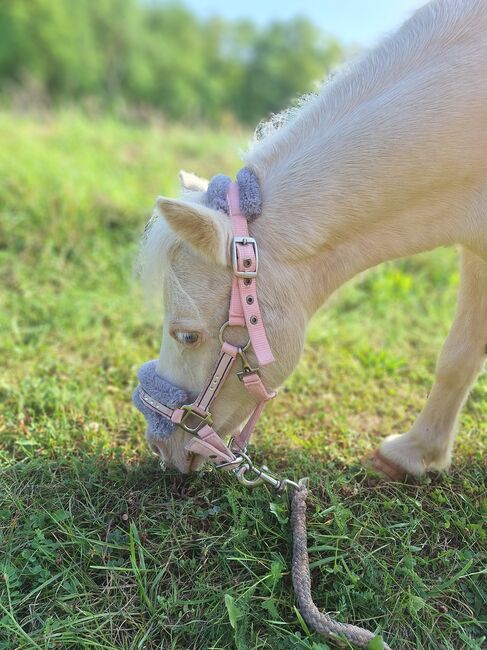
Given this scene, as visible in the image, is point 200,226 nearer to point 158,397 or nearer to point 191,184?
point 191,184

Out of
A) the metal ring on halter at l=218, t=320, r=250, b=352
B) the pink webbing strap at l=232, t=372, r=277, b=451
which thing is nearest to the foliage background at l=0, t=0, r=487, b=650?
the pink webbing strap at l=232, t=372, r=277, b=451

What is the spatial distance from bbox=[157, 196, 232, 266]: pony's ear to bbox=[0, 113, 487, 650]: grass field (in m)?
0.93

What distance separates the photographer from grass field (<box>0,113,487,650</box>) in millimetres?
1998

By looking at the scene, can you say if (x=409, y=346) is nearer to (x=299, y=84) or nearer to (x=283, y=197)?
(x=283, y=197)

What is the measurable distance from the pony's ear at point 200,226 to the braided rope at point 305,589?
1.13m

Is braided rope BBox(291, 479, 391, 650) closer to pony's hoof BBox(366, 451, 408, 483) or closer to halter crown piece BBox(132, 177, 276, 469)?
halter crown piece BBox(132, 177, 276, 469)

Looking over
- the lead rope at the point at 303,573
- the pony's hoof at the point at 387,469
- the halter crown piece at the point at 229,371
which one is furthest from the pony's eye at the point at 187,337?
the pony's hoof at the point at 387,469

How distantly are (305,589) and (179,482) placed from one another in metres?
0.82

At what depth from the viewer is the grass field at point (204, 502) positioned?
200cm

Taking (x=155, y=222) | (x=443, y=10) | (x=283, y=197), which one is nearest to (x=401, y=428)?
(x=283, y=197)

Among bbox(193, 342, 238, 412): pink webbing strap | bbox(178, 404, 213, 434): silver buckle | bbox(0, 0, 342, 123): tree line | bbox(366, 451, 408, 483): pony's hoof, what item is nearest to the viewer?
bbox(193, 342, 238, 412): pink webbing strap

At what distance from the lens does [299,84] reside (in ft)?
150

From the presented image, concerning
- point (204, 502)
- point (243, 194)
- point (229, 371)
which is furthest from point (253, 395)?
point (243, 194)

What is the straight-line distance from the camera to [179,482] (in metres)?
2.54
